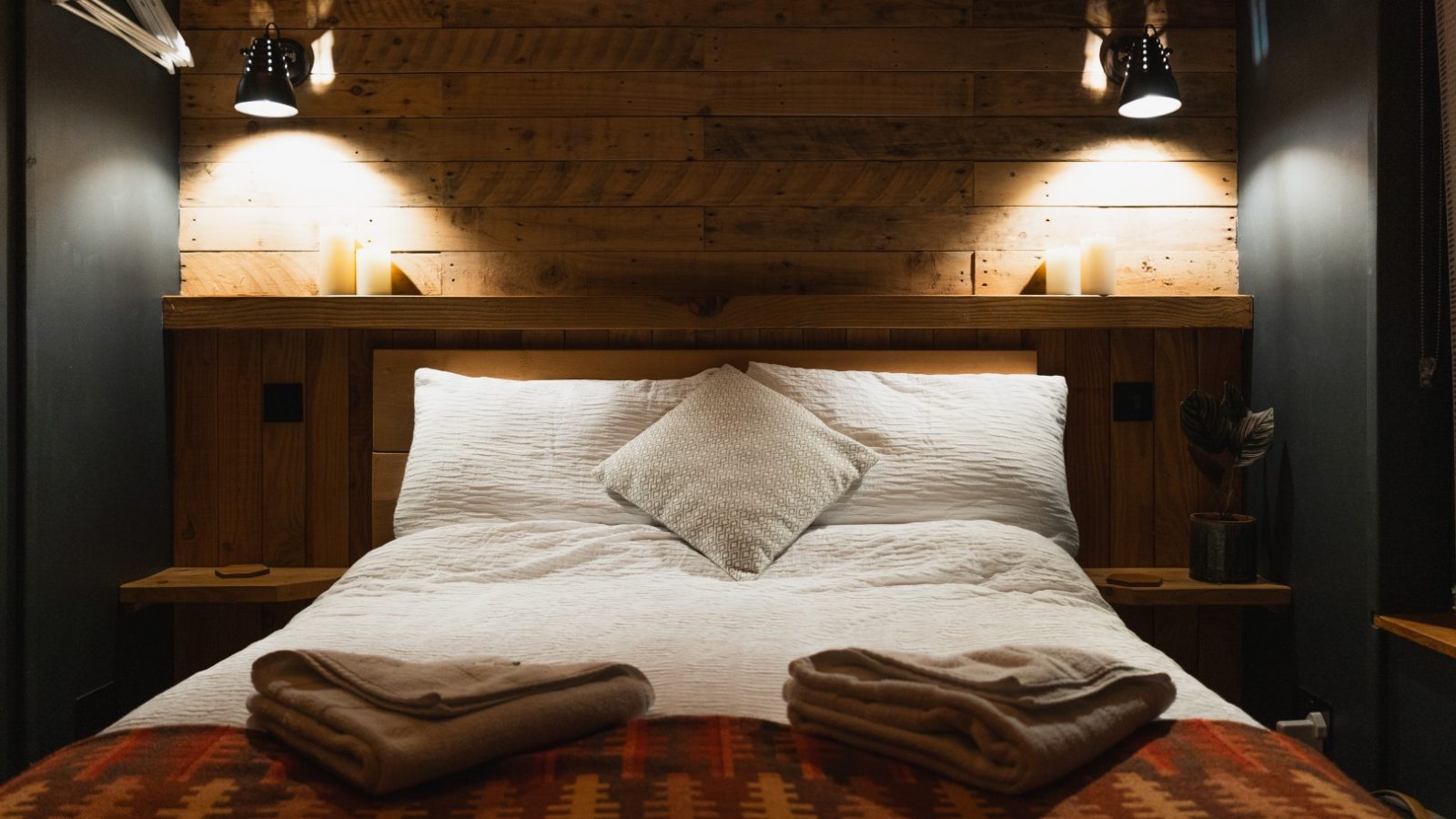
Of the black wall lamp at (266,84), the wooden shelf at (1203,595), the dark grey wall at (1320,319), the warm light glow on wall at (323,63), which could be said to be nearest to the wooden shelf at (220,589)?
the black wall lamp at (266,84)

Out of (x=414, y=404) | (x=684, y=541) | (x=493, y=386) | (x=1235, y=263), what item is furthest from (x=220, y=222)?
(x=1235, y=263)

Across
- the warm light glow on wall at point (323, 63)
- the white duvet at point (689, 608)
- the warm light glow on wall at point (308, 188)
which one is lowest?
the white duvet at point (689, 608)

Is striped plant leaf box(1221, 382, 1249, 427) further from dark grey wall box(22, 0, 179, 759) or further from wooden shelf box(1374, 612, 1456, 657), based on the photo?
dark grey wall box(22, 0, 179, 759)

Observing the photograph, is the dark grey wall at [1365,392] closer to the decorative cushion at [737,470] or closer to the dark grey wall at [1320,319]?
the dark grey wall at [1320,319]

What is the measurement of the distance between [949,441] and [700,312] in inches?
27.3

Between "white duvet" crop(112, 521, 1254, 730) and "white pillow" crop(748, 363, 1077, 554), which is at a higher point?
"white pillow" crop(748, 363, 1077, 554)

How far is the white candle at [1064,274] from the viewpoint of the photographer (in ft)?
8.56

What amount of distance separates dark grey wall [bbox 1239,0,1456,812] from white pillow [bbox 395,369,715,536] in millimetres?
1360

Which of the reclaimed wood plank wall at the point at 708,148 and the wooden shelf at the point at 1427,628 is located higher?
the reclaimed wood plank wall at the point at 708,148

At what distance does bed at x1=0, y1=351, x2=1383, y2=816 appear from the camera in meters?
1.02

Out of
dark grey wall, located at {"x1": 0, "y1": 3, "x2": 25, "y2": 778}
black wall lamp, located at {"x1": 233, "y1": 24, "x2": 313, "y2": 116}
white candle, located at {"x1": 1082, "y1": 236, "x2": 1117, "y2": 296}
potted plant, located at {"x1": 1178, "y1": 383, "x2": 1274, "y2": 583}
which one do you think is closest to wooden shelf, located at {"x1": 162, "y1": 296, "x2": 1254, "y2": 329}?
white candle, located at {"x1": 1082, "y1": 236, "x2": 1117, "y2": 296}

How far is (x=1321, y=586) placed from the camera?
229 cm

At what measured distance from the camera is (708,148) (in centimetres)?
270

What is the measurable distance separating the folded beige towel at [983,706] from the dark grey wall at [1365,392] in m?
1.18
